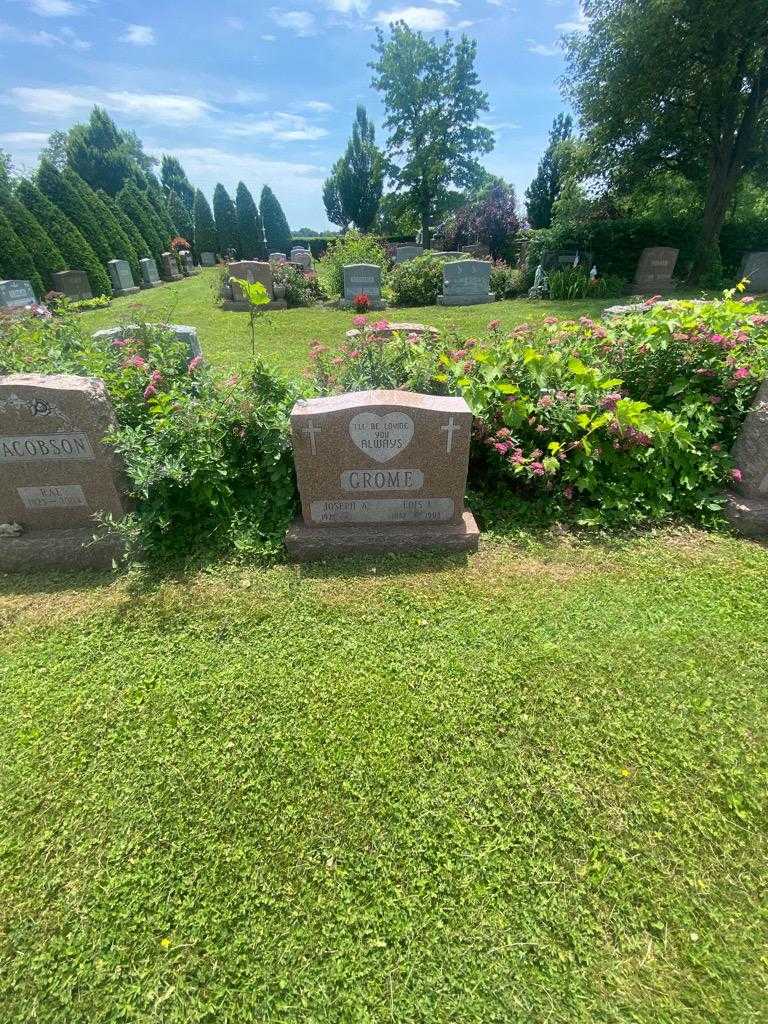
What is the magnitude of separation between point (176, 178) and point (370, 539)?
208ft

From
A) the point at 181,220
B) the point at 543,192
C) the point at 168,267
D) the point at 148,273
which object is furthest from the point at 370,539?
the point at 181,220

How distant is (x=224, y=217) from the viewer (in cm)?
A: 3000

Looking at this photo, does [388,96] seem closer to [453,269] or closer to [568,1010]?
[453,269]

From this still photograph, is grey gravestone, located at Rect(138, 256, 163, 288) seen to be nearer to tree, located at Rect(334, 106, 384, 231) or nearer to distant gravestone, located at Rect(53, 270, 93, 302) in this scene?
distant gravestone, located at Rect(53, 270, 93, 302)

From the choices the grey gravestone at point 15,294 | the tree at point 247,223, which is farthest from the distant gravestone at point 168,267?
the grey gravestone at point 15,294

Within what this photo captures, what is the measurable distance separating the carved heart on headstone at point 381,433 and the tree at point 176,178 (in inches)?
2302

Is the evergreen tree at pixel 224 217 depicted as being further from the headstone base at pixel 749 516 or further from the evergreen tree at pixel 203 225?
the headstone base at pixel 749 516

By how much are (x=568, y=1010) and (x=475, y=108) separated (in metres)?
44.6

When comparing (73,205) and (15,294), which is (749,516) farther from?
(73,205)

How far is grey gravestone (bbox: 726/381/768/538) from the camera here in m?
3.69

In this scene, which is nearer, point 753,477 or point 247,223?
point 753,477

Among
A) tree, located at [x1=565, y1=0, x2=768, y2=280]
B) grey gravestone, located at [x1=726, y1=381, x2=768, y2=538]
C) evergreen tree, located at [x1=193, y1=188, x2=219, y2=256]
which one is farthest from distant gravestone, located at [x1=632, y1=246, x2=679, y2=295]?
evergreen tree, located at [x1=193, y1=188, x2=219, y2=256]

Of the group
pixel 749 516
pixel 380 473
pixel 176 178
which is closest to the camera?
pixel 380 473

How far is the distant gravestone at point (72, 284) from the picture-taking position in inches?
653
